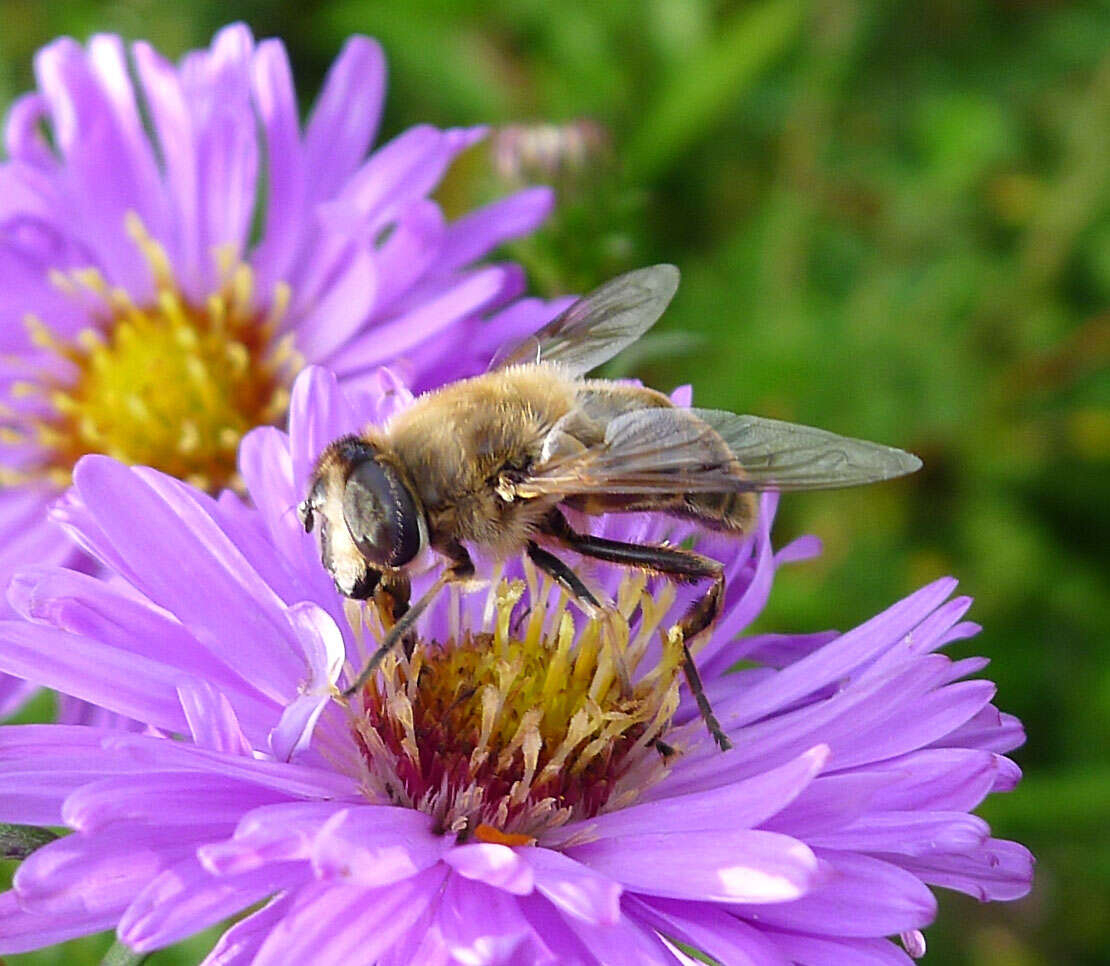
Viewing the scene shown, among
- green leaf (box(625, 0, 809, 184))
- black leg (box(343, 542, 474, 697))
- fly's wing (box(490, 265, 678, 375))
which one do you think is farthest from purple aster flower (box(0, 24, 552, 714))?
green leaf (box(625, 0, 809, 184))

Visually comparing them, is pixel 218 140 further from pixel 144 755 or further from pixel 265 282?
pixel 144 755

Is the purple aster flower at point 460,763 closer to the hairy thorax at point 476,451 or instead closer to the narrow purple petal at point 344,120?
the hairy thorax at point 476,451

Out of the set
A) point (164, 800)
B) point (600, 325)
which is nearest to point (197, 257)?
point (600, 325)

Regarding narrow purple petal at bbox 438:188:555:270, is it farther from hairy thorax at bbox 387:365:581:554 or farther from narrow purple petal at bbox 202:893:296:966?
narrow purple petal at bbox 202:893:296:966

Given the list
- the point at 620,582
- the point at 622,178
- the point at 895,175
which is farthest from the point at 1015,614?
the point at 620,582

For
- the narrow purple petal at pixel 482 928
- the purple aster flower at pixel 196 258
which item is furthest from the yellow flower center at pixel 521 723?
the purple aster flower at pixel 196 258
